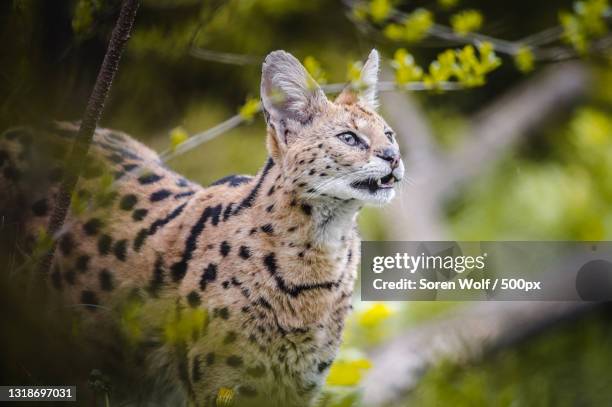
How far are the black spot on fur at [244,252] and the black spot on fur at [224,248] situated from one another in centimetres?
4

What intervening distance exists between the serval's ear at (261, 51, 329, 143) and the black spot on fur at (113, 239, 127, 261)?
0.59 m

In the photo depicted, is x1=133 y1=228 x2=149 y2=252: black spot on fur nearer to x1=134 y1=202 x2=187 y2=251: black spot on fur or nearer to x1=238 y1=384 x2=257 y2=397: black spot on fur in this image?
x1=134 y1=202 x2=187 y2=251: black spot on fur

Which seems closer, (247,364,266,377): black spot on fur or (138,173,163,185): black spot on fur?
(247,364,266,377): black spot on fur

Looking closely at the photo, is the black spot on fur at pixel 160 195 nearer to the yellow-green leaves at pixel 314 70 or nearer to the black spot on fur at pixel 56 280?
the black spot on fur at pixel 56 280

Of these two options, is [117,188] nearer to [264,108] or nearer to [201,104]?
[264,108]

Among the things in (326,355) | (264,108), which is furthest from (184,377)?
(264,108)

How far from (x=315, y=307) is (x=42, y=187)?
810 mm

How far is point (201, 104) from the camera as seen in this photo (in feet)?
14.0

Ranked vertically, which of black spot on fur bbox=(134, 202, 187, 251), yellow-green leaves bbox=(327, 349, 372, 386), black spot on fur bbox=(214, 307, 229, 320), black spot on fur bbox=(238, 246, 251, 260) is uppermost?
black spot on fur bbox=(134, 202, 187, 251)

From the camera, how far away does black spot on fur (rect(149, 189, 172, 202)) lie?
2.40 meters

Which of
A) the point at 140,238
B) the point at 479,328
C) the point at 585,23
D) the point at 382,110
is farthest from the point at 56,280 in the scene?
the point at 382,110

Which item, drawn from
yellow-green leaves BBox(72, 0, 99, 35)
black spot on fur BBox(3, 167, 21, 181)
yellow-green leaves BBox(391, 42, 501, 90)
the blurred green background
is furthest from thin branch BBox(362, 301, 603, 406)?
yellow-green leaves BBox(72, 0, 99, 35)

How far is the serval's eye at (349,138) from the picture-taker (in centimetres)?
205

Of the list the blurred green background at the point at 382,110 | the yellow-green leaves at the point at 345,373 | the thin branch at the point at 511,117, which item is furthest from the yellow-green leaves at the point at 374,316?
the thin branch at the point at 511,117
